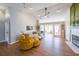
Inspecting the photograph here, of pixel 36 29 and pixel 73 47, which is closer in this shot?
pixel 73 47

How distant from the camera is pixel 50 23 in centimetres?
235

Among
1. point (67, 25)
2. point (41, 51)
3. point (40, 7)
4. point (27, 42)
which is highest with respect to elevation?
point (40, 7)

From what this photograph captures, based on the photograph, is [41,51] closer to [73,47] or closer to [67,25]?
[73,47]

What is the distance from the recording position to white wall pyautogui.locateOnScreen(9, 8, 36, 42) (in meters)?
2.19

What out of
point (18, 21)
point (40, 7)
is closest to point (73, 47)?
point (40, 7)

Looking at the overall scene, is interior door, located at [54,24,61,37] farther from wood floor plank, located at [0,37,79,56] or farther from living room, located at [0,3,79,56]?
wood floor plank, located at [0,37,79,56]

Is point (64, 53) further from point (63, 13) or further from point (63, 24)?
point (63, 13)

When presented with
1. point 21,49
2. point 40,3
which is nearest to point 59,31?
point 40,3

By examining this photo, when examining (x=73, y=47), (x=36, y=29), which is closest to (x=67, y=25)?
(x=73, y=47)

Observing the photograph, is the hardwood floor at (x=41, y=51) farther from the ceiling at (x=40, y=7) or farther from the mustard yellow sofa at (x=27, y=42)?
the ceiling at (x=40, y=7)

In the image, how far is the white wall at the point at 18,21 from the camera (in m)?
2.19

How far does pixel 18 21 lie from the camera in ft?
7.34

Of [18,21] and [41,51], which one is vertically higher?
[18,21]

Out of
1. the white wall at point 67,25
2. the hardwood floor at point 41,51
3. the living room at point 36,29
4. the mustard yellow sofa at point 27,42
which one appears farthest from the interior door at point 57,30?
the mustard yellow sofa at point 27,42
